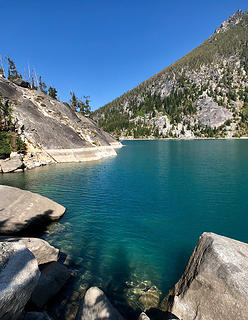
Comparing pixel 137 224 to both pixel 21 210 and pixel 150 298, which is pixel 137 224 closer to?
pixel 150 298

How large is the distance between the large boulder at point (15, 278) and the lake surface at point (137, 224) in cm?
442

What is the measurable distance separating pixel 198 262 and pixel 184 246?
688 centimetres

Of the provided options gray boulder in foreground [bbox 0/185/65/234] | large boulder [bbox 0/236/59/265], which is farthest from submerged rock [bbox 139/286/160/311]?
gray boulder in foreground [bbox 0/185/65/234]

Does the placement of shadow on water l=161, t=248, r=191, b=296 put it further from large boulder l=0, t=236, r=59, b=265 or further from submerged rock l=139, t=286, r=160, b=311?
large boulder l=0, t=236, r=59, b=265

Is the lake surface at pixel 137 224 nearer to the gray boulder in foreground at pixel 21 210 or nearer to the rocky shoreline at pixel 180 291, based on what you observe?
the gray boulder in foreground at pixel 21 210

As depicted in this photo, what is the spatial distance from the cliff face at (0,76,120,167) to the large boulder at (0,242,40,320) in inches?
1714

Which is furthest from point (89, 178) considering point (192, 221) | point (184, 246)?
point (184, 246)

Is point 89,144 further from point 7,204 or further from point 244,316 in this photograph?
point 244,316

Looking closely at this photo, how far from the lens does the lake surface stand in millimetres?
10930

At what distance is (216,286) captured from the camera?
21.4 ft

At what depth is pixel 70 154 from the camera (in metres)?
57.2

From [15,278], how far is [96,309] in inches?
126

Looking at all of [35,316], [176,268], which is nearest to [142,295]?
[176,268]

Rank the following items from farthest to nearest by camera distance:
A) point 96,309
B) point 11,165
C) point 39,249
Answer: point 11,165
point 39,249
point 96,309
